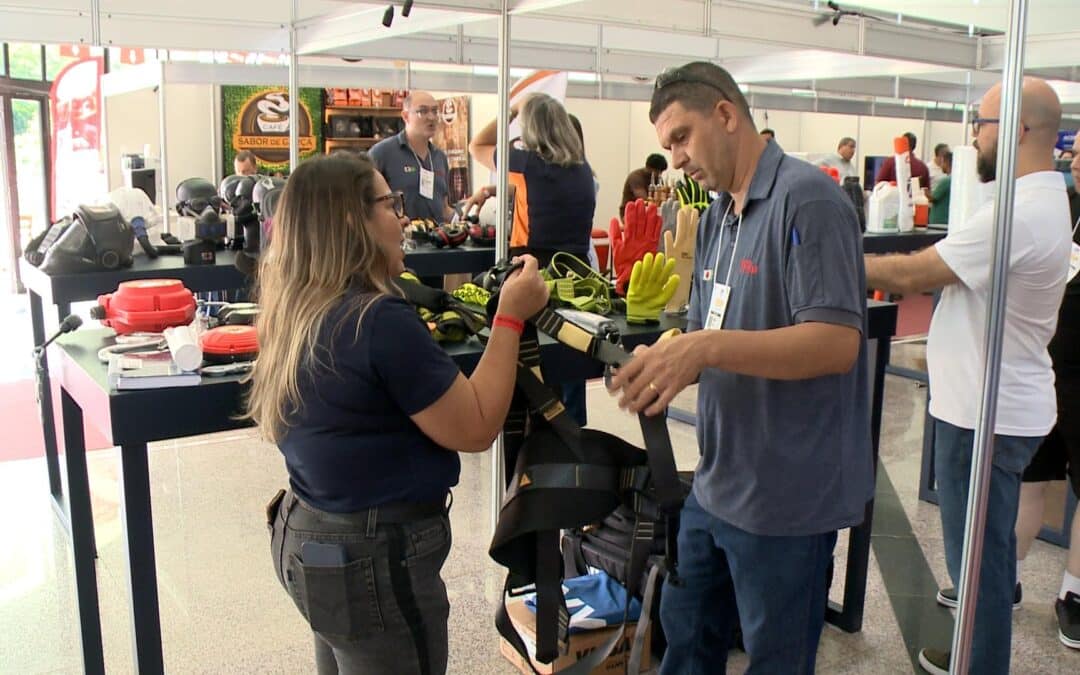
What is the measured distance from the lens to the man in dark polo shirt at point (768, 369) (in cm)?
149

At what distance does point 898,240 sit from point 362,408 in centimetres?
426

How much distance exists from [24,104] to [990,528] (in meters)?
10.5

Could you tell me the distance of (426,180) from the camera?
498 centimetres

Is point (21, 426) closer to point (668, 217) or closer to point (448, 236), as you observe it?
point (448, 236)

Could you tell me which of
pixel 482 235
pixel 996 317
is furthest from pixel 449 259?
pixel 996 317

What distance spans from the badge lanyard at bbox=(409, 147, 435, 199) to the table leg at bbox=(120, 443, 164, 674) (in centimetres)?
310

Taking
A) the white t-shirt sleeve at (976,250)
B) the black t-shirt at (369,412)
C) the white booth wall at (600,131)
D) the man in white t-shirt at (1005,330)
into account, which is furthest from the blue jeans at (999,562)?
the white booth wall at (600,131)

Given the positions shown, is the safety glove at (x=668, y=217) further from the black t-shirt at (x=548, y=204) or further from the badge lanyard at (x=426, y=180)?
the badge lanyard at (x=426, y=180)

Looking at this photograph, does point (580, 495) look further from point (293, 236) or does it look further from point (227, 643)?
A: point (227, 643)

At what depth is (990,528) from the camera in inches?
88.1

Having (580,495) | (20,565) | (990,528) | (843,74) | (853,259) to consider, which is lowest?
(20,565)

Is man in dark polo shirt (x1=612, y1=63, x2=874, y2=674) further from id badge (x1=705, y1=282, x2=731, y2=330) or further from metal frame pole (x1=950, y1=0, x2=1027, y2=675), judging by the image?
metal frame pole (x1=950, y1=0, x2=1027, y2=675)

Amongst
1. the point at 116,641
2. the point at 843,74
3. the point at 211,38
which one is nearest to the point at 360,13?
the point at 211,38

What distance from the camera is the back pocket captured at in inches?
62.0
